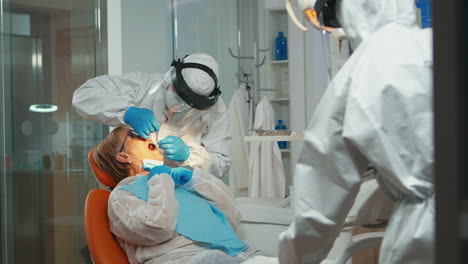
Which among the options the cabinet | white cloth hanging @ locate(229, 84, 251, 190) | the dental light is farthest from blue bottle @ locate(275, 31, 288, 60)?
the dental light

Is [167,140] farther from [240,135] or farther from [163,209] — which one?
[240,135]

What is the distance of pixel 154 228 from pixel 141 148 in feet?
1.53

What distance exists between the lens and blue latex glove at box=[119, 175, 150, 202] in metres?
2.35

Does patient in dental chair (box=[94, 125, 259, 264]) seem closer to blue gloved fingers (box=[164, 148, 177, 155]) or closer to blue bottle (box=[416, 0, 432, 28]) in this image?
blue gloved fingers (box=[164, 148, 177, 155])

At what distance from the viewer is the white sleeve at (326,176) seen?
112 cm

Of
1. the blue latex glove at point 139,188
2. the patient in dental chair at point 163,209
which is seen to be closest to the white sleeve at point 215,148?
the patient in dental chair at point 163,209

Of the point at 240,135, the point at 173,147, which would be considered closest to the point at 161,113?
the point at 173,147

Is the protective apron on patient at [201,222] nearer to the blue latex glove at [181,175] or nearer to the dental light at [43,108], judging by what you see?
the blue latex glove at [181,175]

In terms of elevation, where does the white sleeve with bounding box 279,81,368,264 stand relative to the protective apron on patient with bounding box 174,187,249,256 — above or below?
above

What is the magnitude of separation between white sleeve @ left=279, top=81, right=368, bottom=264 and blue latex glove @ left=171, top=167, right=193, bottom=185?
144cm

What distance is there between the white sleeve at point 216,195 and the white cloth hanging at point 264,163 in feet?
5.87

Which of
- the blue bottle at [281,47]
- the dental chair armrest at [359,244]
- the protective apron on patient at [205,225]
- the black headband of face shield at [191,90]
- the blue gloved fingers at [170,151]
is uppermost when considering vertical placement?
the blue bottle at [281,47]

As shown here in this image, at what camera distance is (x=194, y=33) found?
4.11 metres

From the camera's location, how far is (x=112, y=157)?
8.25ft
